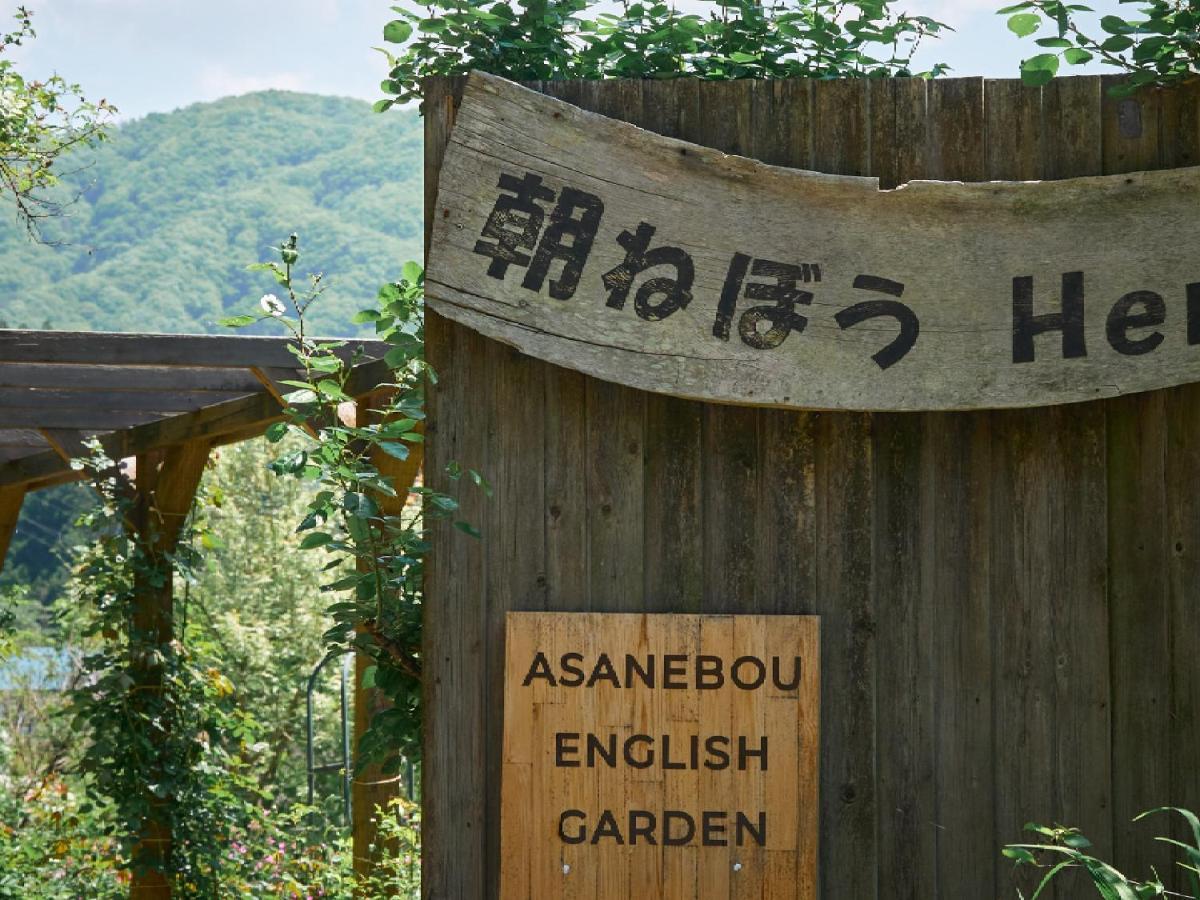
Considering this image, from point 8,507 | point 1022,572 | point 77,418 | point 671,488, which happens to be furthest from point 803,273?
point 8,507

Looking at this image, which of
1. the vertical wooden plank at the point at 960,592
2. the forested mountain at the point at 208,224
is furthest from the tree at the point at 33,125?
the forested mountain at the point at 208,224

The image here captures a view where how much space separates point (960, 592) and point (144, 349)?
3.57 metres

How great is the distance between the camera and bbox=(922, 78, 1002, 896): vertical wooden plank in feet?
9.13

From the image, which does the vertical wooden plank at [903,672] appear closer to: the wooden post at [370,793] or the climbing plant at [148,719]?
the wooden post at [370,793]

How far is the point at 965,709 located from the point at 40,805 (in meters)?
5.84

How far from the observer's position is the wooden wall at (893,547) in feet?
9.16

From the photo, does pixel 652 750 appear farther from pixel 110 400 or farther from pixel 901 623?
pixel 110 400

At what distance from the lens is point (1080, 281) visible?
2.73 m

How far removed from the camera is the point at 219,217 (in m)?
39.2

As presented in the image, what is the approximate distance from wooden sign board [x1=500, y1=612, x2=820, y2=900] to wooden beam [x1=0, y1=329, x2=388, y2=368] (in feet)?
8.74

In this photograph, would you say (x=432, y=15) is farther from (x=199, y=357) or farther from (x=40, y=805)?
(x=40, y=805)

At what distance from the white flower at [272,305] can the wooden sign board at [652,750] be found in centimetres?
78

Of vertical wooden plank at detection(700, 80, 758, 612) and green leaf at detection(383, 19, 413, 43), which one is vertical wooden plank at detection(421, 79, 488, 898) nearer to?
green leaf at detection(383, 19, 413, 43)

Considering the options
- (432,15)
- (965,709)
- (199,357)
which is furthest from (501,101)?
(199,357)
